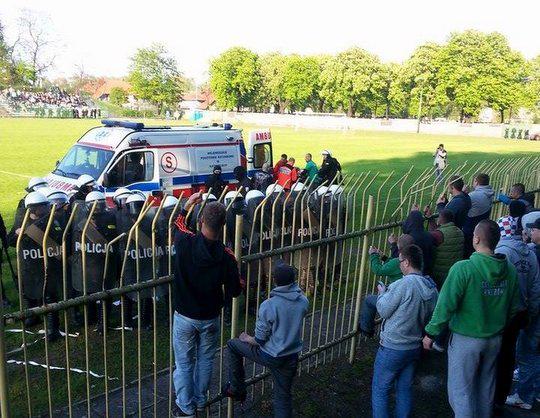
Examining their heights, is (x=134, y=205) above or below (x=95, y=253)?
above

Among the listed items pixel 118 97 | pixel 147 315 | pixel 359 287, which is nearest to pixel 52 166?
pixel 147 315

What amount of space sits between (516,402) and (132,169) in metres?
8.46

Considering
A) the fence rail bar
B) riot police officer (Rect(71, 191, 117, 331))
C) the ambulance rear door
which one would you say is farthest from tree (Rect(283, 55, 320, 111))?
the fence rail bar

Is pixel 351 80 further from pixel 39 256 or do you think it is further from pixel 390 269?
A: pixel 390 269

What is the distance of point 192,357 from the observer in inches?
154

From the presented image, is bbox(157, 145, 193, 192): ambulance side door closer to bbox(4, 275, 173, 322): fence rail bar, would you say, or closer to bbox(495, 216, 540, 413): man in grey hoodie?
bbox(4, 275, 173, 322): fence rail bar

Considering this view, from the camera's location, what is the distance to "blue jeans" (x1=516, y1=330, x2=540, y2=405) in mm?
4887

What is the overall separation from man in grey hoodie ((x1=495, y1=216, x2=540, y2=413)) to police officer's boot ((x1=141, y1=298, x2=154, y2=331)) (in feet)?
14.1

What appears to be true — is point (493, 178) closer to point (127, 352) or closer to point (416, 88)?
point (127, 352)

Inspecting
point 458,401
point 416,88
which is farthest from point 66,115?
point 458,401

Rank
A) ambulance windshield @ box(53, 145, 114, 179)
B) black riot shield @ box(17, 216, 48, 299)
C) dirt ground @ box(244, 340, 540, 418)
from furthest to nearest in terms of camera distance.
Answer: ambulance windshield @ box(53, 145, 114, 179), black riot shield @ box(17, 216, 48, 299), dirt ground @ box(244, 340, 540, 418)

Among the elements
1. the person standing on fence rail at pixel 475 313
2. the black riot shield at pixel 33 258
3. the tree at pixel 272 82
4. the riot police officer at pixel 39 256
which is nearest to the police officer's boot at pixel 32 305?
the riot police officer at pixel 39 256

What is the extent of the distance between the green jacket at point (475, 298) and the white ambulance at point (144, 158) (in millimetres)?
7781

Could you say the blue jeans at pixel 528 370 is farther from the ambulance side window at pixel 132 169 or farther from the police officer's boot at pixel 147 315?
the ambulance side window at pixel 132 169
